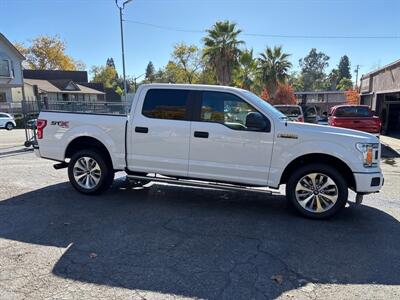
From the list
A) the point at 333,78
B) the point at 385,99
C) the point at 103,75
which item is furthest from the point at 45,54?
the point at 333,78

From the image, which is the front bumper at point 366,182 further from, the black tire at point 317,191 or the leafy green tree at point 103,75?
the leafy green tree at point 103,75

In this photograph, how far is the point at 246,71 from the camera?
40.2m

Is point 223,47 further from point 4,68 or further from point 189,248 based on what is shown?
point 189,248

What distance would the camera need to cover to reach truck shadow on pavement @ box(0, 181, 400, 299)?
344 centimetres

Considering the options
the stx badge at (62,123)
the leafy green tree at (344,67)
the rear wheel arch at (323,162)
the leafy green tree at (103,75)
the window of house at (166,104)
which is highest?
the leafy green tree at (344,67)

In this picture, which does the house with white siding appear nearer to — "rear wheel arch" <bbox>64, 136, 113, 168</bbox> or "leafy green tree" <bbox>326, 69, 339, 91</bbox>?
"rear wheel arch" <bbox>64, 136, 113, 168</bbox>

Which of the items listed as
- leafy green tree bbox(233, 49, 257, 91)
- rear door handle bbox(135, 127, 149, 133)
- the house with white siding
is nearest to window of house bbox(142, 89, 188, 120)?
rear door handle bbox(135, 127, 149, 133)

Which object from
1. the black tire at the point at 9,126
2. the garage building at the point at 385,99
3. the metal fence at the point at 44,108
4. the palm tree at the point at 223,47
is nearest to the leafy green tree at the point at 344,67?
the palm tree at the point at 223,47

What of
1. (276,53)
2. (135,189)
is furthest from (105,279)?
(276,53)

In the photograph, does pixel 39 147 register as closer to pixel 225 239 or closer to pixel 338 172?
pixel 225 239

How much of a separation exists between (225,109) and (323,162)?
172cm

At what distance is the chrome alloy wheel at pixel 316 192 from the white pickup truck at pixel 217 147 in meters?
0.01

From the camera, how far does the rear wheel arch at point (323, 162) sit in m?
5.20

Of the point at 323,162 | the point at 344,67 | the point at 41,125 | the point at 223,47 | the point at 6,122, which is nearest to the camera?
the point at 323,162
